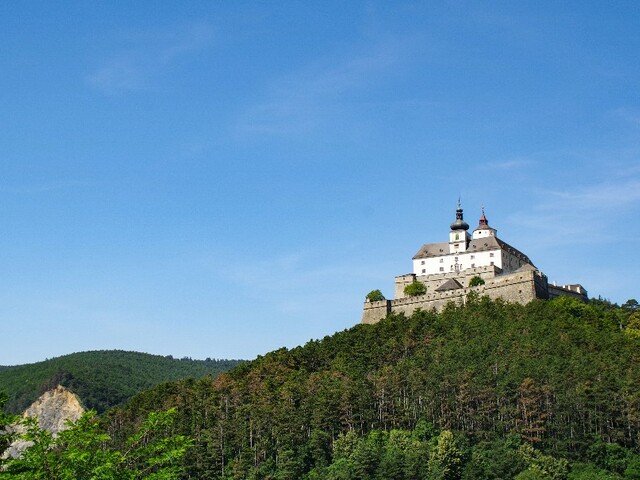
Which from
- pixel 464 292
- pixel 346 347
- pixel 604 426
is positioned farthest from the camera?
pixel 464 292

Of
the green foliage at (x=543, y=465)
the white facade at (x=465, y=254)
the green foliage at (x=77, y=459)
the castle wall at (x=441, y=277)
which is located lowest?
the green foliage at (x=543, y=465)

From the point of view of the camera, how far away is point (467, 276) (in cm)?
10025

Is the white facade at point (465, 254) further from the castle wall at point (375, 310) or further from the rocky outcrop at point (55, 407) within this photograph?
the rocky outcrop at point (55, 407)

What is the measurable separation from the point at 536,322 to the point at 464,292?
14300 millimetres

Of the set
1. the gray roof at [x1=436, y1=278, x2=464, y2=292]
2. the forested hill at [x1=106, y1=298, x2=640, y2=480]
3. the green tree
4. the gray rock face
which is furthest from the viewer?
the gray rock face

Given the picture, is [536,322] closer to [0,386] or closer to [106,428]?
[106,428]

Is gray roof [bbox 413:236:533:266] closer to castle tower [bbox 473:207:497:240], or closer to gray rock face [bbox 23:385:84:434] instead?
castle tower [bbox 473:207:497:240]

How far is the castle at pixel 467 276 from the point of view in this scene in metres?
93.2

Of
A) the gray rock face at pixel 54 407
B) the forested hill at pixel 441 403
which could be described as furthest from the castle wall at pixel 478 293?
the gray rock face at pixel 54 407

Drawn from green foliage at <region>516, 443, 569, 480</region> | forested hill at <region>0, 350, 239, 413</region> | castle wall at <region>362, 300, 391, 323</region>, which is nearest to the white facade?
castle wall at <region>362, 300, 391, 323</region>

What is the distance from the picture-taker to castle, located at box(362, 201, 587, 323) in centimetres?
9325

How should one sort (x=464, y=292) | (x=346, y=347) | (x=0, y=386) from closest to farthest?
1. (x=346, y=347)
2. (x=464, y=292)
3. (x=0, y=386)

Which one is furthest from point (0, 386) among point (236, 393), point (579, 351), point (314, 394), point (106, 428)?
point (579, 351)

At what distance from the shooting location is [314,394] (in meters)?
76.1
